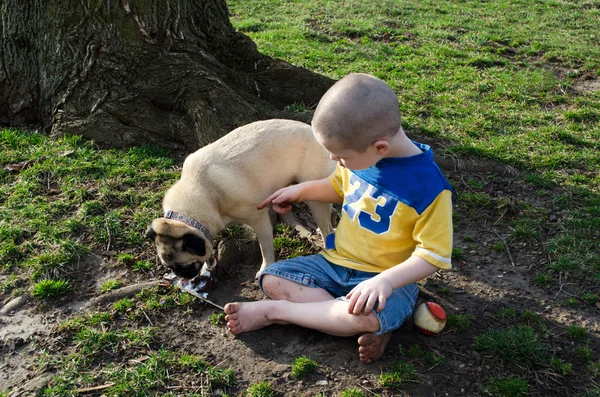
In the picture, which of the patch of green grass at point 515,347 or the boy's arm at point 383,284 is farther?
the patch of green grass at point 515,347

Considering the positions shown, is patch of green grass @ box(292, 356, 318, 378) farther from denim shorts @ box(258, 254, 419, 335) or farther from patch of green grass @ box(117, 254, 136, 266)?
patch of green grass @ box(117, 254, 136, 266)

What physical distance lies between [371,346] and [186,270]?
1.62 metres

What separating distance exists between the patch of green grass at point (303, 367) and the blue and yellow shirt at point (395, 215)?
0.70 meters

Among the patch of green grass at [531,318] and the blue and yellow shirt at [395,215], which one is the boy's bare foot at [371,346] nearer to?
the blue and yellow shirt at [395,215]

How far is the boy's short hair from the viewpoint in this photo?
10.2ft

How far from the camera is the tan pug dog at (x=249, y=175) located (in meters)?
4.82

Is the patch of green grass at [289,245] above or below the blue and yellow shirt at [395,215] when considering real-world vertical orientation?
below

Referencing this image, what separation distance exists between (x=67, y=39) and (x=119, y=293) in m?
3.35

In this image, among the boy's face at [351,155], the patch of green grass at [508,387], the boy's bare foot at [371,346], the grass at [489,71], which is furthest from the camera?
the grass at [489,71]

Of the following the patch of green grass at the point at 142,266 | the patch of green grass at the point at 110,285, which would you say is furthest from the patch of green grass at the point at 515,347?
the patch of green grass at the point at 110,285

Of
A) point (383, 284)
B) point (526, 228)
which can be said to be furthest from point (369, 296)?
point (526, 228)

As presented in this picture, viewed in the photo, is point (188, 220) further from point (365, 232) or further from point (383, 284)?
point (383, 284)

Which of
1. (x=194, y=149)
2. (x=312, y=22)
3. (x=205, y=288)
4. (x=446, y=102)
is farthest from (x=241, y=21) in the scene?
(x=205, y=288)

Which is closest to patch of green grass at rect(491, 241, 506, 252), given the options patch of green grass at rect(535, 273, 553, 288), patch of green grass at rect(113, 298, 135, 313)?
patch of green grass at rect(535, 273, 553, 288)
